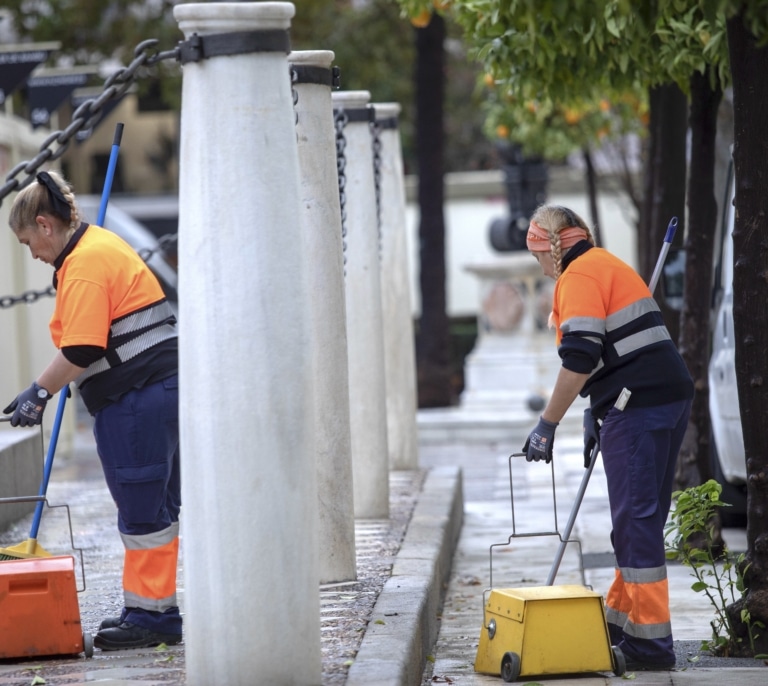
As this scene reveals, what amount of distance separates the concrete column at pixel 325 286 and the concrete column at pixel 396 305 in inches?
144

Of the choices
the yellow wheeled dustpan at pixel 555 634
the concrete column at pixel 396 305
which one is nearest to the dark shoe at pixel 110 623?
the yellow wheeled dustpan at pixel 555 634

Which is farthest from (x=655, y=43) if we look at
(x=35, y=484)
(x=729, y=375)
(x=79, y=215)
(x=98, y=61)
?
(x=98, y=61)

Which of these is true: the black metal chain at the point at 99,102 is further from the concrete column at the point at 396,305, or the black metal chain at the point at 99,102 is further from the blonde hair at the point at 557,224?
the concrete column at the point at 396,305

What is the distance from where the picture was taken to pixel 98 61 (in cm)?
2127

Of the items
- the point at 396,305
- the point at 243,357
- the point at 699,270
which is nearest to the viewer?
the point at 243,357

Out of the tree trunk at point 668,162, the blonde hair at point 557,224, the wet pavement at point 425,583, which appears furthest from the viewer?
the tree trunk at point 668,162

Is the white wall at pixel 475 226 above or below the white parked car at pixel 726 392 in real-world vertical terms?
below

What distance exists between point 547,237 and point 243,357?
5.73ft

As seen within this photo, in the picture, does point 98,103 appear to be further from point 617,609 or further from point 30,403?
point 617,609

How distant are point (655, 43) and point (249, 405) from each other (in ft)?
14.2

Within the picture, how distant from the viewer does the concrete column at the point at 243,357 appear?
158 inches

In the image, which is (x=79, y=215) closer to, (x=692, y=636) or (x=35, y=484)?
(x=692, y=636)

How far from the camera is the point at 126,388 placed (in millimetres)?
5016

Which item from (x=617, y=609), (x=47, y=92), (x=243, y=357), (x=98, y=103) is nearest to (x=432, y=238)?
(x=47, y=92)
